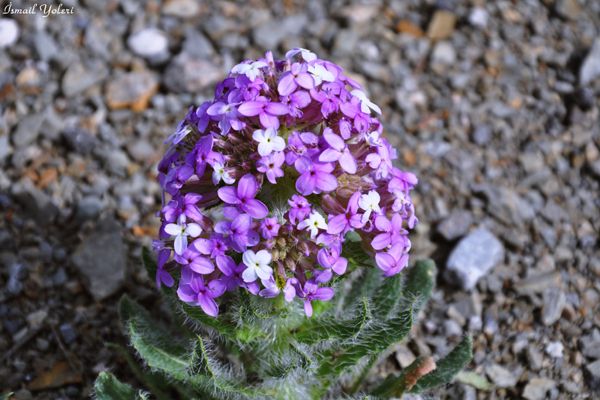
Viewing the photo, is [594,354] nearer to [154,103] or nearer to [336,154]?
[336,154]

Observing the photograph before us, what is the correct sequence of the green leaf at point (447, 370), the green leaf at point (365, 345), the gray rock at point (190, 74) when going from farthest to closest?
the gray rock at point (190, 74) < the green leaf at point (447, 370) < the green leaf at point (365, 345)

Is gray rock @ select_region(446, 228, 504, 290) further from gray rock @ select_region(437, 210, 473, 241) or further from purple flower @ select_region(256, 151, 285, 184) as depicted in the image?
purple flower @ select_region(256, 151, 285, 184)

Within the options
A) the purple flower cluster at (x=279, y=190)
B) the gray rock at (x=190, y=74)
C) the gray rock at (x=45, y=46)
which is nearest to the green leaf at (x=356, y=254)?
the purple flower cluster at (x=279, y=190)

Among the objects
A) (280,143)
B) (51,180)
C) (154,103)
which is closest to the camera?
(280,143)

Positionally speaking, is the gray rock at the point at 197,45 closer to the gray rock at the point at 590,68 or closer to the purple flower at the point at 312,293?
the gray rock at the point at 590,68

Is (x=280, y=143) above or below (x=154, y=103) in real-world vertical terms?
above

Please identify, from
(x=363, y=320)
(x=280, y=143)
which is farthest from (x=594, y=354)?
(x=280, y=143)
